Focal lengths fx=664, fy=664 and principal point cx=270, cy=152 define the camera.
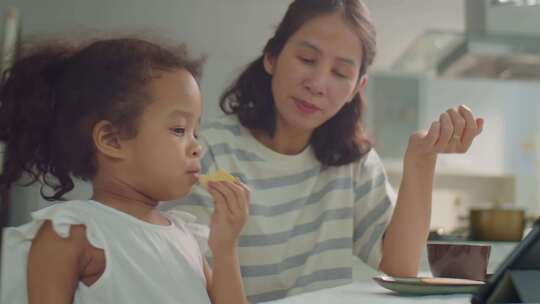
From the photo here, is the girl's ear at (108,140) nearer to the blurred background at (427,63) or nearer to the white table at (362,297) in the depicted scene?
the blurred background at (427,63)

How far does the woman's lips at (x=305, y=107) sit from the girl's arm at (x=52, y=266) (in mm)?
393

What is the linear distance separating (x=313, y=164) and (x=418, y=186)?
0.61 feet

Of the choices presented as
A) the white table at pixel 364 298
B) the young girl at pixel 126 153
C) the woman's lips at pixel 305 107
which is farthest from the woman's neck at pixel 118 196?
the woman's lips at pixel 305 107

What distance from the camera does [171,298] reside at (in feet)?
2.03

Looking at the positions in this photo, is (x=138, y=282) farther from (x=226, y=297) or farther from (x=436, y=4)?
(x=436, y=4)

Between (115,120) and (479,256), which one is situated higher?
(115,120)

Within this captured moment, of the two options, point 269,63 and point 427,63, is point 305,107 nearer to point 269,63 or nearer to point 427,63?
point 269,63

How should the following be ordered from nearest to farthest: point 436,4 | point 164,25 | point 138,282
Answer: point 138,282, point 164,25, point 436,4

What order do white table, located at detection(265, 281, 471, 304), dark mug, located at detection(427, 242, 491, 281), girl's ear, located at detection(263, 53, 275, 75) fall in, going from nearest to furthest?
1. white table, located at detection(265, 281, 471, 304)
2. dark mug, located at detection(427, 242, 491, 281)
3. girl's ear, located at detection(263, 53, 275, 75)

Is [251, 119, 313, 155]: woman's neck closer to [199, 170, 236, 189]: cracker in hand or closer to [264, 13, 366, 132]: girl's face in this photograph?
[264, 13, 366, 132]: girl's face

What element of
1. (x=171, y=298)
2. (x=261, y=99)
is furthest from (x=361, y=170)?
(x=171, y=298)

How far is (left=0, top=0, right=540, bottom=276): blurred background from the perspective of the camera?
2.69 ft

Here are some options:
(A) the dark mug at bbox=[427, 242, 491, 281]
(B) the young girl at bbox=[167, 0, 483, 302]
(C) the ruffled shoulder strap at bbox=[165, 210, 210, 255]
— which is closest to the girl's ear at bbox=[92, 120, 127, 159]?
(C) the ruffled shoulder strap at bbox=[165, 210, 210, 255]

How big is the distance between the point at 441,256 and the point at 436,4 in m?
0.91
